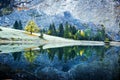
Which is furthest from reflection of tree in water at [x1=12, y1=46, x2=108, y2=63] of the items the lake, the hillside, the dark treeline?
the dark treeline

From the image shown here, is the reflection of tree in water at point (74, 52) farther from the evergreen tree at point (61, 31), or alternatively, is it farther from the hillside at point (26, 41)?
the evergreen tree at point (61, 31)

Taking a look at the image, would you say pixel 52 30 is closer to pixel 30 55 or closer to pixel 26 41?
pixel 26 41

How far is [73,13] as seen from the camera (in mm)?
9070

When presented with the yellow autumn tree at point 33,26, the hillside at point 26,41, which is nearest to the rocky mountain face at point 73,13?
the yellow autumn tree at point 33,26

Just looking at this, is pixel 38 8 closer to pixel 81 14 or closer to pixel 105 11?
pixel 81 14

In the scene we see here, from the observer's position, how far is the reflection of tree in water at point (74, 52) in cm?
875

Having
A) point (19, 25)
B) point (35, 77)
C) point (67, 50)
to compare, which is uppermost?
point (19, 25)

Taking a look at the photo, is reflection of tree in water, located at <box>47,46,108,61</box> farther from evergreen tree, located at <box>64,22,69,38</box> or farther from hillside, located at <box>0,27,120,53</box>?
evergreen tree, located at <box>64,22,69,38</box>

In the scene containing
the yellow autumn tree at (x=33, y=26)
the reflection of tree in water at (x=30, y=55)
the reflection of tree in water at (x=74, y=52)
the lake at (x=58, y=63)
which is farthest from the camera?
the yellow autumn tree at (x=33, y=26)

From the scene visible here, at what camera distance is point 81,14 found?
9133mm

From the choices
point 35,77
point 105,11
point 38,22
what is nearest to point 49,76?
point 35,77

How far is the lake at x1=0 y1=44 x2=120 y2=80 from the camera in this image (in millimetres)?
8445

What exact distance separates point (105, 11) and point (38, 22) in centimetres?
170

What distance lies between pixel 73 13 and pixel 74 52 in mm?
980
